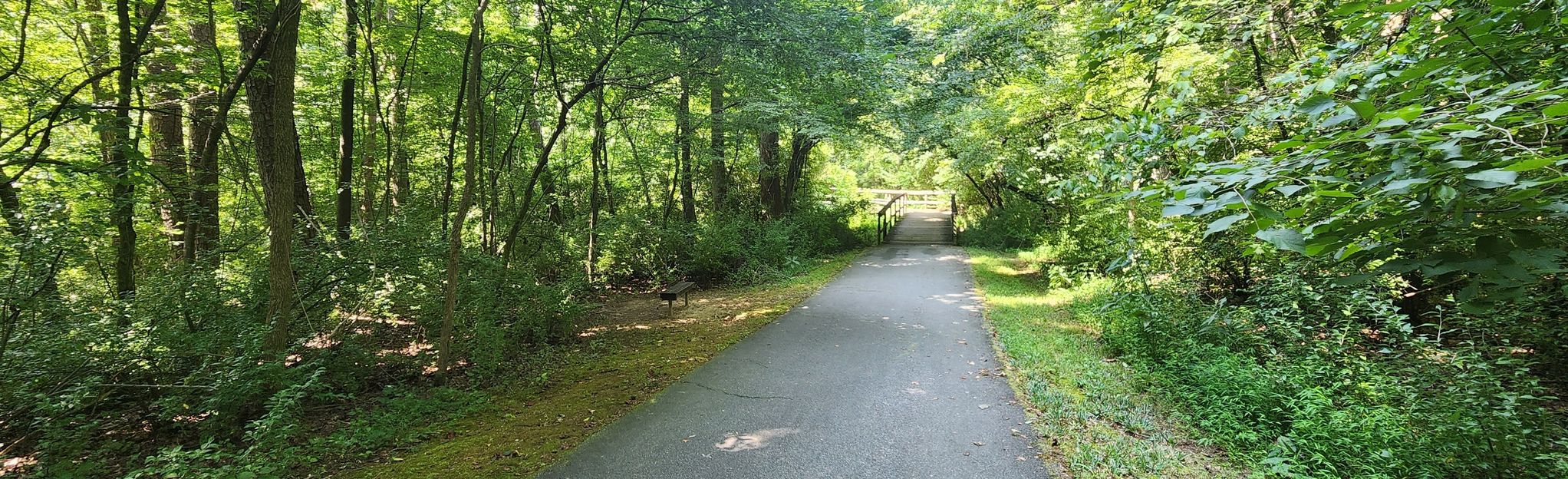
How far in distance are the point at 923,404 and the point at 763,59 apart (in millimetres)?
4940

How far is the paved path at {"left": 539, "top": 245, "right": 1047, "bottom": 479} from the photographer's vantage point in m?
3.83

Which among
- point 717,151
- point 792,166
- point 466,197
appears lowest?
point 466,197

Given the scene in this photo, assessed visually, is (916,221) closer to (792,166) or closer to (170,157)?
(792,166)

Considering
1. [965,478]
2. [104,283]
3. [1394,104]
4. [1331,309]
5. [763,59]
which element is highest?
[763,59]

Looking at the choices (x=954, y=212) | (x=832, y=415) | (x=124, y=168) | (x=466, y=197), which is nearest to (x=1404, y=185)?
(x=832, y=415)

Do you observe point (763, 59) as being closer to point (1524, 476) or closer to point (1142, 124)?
point (1142, 124)

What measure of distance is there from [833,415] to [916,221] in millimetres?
19276

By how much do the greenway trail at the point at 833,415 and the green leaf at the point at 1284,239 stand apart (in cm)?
275

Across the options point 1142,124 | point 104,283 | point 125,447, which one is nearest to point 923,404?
point 1142,124

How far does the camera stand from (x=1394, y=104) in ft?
7.45

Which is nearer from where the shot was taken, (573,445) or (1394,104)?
(1394,104)

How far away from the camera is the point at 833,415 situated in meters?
4.70

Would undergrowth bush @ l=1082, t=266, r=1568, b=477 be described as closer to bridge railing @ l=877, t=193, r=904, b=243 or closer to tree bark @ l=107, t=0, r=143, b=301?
tree bark @ l=107, t=0, r=143, b=301

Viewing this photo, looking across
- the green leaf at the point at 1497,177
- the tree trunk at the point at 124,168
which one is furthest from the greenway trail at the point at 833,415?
the tree trunk at the point at 124,168
